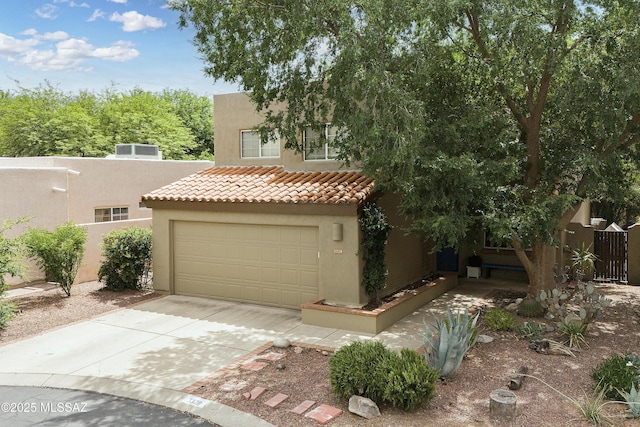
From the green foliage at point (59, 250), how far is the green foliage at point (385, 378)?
9.37 m

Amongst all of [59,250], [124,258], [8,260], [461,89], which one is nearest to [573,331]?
[461,89]

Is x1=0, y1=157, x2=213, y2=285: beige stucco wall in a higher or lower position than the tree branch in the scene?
lower

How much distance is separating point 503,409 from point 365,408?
1.80 m

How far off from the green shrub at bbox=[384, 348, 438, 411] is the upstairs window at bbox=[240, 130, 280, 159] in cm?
1043

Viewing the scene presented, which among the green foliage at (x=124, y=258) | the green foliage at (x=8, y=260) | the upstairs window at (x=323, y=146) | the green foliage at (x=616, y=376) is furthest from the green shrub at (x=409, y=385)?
the green foliage at (x=124, y=258)

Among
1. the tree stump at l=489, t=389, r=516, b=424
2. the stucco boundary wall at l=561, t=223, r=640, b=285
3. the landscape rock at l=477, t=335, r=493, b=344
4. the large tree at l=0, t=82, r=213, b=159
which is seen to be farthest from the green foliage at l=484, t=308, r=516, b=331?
the large tree at l=0, t=82, r=213, b=159

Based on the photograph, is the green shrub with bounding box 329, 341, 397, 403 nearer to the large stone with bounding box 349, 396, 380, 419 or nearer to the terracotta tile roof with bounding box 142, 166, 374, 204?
the large stone with bounding box 349, 396, 380, 419

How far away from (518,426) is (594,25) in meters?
8.21

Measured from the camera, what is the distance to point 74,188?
17.6 m

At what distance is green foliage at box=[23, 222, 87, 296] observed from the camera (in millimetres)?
13383

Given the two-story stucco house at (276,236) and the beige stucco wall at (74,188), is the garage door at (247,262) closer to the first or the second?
the two-story stucco house at (276,236)

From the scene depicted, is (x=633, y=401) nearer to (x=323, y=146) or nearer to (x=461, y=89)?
(x=461, y=89)

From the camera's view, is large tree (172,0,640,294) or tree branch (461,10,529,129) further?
tree branch (461,10,529,129)

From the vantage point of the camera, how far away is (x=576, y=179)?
39.7 ft
